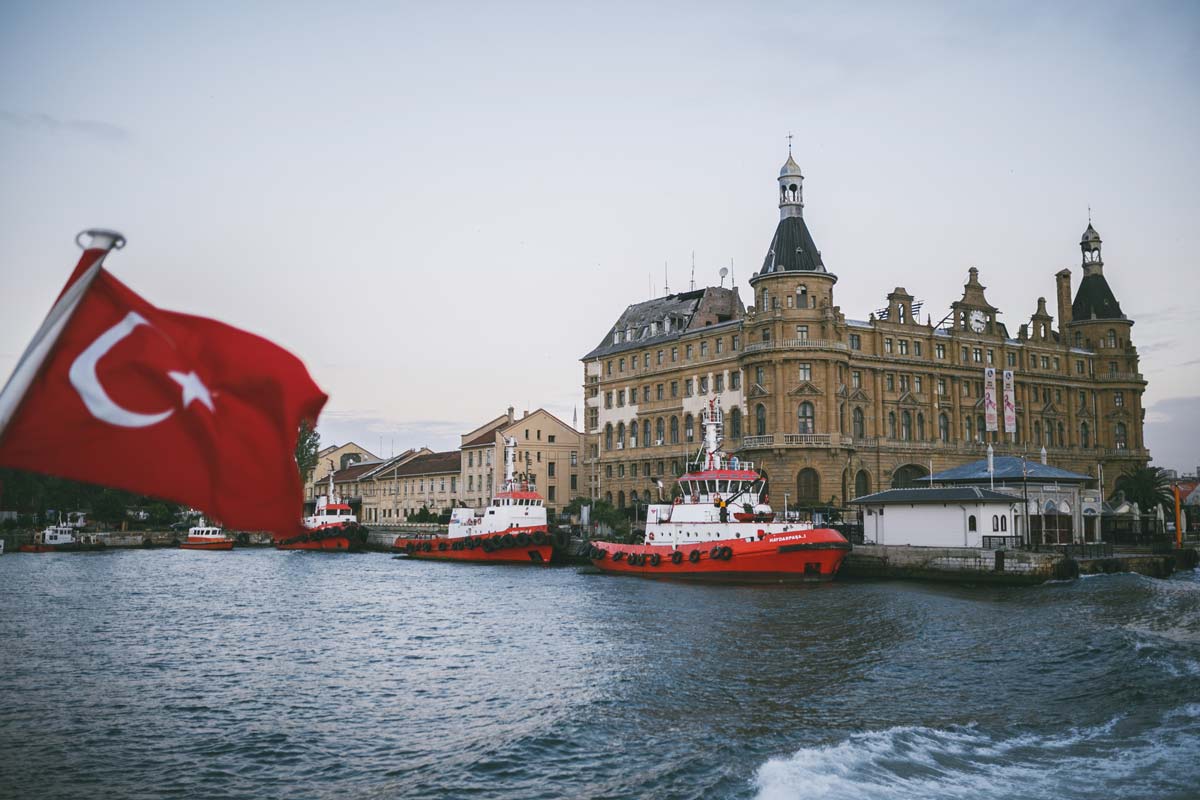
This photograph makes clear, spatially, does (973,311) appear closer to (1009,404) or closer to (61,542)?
(1009,404)

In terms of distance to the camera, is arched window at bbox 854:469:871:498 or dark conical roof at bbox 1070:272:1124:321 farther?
dark conical roof at bbox 1070:272:1124:321

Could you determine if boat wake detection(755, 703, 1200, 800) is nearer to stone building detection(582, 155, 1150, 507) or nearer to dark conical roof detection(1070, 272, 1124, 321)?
stone building detection(582, 155, 1150, 507)

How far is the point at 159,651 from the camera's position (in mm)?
27484

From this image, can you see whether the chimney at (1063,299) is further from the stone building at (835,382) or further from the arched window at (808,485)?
the arched window at (808,485)

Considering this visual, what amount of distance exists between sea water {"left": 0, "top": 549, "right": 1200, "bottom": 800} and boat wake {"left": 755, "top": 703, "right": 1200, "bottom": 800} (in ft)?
0.20

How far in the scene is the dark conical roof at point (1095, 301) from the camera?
91438 mm

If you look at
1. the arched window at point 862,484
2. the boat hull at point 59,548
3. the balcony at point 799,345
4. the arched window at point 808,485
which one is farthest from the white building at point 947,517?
the boat hull at point 59,548

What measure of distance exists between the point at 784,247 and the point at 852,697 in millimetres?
56391

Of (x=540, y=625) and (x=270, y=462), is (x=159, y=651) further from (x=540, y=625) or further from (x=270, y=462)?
(x=270, y=462)

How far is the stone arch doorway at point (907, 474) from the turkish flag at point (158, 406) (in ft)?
239

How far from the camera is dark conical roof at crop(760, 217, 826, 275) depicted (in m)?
72.9

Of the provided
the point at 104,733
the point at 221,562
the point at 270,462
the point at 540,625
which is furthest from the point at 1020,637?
the point at 221,562

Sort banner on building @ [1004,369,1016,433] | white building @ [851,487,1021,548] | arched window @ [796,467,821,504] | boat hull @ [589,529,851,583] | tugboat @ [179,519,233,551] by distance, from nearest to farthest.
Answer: boat hull @ [589,529,851,583] < white building @ [851,487,1021,548] < arched window @ [796,467,821,504] < banner on building @ [1004,369,1016,433] < tugboat @ [179,519,233,551]

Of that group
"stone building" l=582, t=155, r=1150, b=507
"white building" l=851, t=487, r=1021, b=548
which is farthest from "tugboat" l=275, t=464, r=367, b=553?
"white building" l=851, t=487, r=1021, b=548
